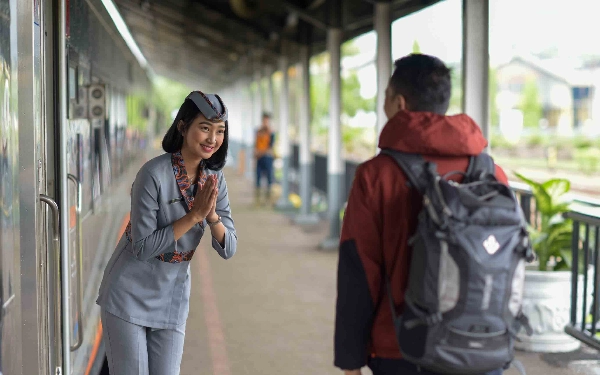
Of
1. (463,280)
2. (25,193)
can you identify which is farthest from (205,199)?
(463,280)

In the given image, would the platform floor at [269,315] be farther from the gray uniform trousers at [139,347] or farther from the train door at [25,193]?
the train door at [25,193]

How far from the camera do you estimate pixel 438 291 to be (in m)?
2.06

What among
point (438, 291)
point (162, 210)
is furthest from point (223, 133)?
point (438, 291)

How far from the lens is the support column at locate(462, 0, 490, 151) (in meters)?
5.65

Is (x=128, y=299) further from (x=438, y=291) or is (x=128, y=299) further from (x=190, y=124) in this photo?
(x=438, y=291)

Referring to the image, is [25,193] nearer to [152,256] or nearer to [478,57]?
[152,256]

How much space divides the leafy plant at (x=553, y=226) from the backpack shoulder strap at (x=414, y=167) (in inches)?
156

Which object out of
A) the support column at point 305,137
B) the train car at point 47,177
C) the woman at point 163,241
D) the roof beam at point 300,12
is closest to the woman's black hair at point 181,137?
the woman at point 163,241

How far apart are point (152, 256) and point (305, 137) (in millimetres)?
10319

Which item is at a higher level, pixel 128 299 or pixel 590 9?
pixel 590 9

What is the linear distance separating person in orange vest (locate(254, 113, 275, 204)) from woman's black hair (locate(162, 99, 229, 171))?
40.8ft

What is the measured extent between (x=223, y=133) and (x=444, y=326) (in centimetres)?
121

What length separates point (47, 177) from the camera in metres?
3.27

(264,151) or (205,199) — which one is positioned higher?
(264,151)
